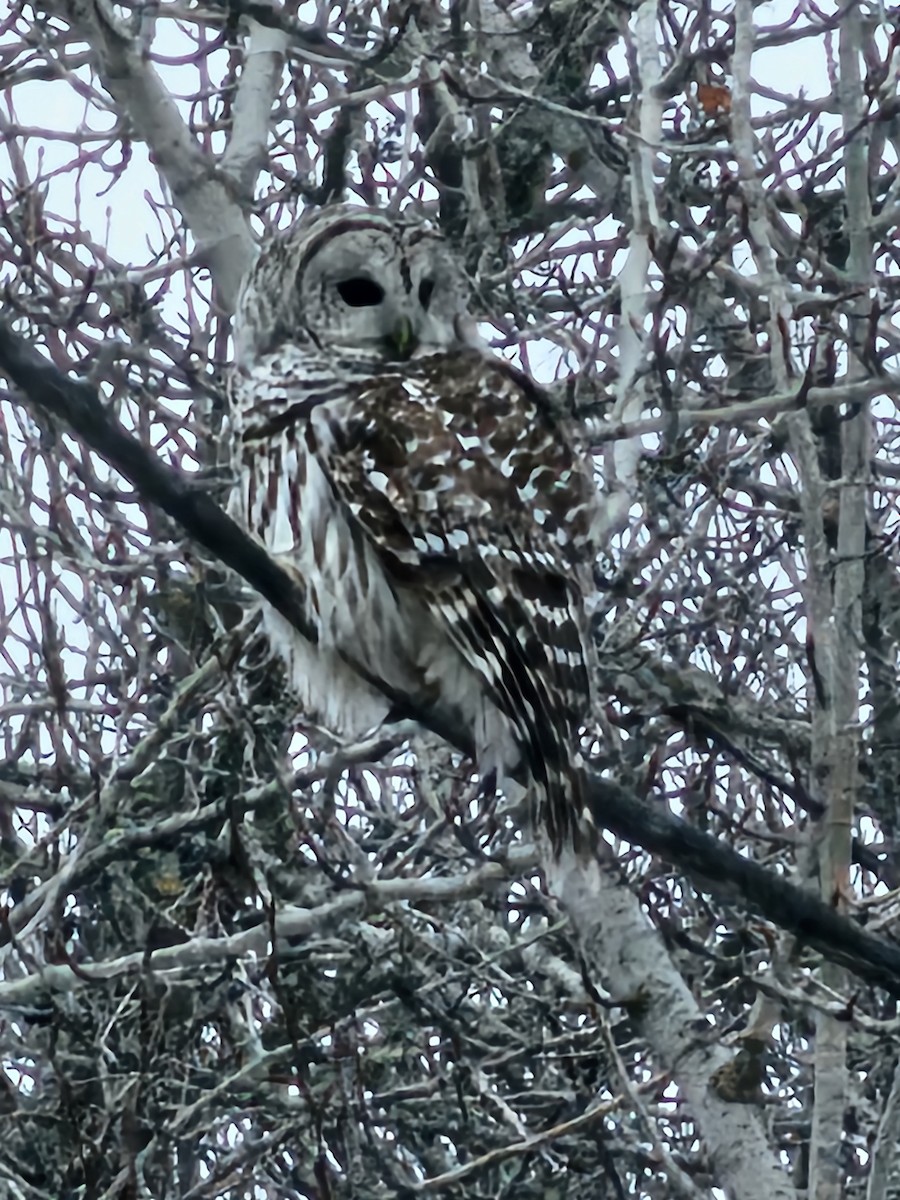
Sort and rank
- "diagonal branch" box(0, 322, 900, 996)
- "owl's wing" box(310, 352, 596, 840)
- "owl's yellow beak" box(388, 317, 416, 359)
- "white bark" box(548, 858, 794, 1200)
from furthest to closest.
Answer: "owl's yellow beak" box(388, 317, 416, 359)
"owl's wing" box(310, 352, 596, 840)
"white bark" box(548, 858, 794, 1200)
"diagonal branch" box(0, 322, 900, 996)

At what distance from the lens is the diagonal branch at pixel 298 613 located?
2268mm

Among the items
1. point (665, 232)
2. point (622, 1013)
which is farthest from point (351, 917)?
point (665, 232)

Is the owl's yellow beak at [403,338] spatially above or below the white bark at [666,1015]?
above

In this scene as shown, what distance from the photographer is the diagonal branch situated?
2.27 m

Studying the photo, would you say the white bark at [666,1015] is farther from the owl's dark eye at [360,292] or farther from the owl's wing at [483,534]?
the owl's dark eye at [360,292]

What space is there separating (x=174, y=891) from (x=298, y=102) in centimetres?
251

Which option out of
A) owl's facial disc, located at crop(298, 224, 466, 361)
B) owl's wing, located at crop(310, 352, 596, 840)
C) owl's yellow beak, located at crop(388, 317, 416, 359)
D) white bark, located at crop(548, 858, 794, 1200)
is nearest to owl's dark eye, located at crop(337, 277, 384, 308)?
owl's facial disc, located at crop(298, 224, 466, 361)

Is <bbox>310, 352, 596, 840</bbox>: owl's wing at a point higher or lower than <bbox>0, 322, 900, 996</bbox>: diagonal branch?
higher

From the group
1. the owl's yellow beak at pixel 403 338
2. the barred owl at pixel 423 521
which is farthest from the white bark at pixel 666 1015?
the owl's yellow beak at pixel 403 338

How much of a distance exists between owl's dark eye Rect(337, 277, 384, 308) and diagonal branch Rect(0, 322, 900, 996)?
114 cm

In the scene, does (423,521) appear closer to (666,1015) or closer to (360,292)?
(360,292)

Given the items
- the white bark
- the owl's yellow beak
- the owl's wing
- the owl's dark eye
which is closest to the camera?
the white bark

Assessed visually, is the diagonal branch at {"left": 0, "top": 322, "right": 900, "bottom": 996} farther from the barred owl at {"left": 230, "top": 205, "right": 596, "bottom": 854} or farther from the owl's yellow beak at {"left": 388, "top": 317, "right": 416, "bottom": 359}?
the owl's yellow beak at {"left": 388, "top": 317, "right": 416, "bottom": 359}

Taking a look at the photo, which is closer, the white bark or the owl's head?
the white bark
